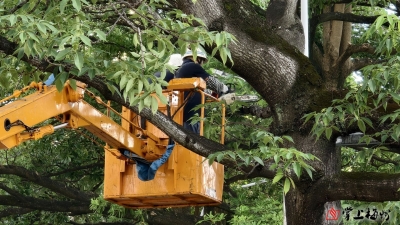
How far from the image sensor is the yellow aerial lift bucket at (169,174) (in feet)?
36.6

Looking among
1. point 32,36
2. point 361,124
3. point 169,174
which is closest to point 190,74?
point 169,174

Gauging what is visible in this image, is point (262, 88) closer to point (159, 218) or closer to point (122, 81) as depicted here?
point (122, 81)

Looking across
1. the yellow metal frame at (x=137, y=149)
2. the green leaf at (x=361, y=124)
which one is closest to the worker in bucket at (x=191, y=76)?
the yellow metal frame at (x=137, y=149)

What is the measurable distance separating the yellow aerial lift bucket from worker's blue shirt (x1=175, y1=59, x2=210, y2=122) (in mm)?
111

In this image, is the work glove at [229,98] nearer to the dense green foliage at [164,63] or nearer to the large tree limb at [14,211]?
the dense green foliage at [164,63]

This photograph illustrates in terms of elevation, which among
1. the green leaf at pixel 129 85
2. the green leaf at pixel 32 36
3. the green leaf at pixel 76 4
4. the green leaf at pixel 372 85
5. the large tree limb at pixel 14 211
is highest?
the large tree limb at pixel 14 211

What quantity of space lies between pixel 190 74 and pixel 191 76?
0.04m

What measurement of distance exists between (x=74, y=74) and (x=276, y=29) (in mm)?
3260

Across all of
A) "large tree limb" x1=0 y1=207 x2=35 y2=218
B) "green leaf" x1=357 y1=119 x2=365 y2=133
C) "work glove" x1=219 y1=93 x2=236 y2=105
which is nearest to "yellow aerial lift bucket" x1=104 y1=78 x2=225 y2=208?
"work glove" x1=219 y1=93 x2=236 y2=105

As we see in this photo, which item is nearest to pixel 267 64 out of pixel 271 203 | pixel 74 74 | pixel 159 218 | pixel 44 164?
pixel 74 74

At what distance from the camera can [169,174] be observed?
1147 cm

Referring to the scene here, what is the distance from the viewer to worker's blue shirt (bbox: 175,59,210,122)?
1093 centimetres

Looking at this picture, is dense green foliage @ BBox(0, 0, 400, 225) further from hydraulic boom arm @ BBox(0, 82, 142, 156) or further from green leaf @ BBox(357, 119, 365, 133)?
hydraulic boom arm @ BBox(0, 82, 142, 156)

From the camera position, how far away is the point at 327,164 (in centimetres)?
951
